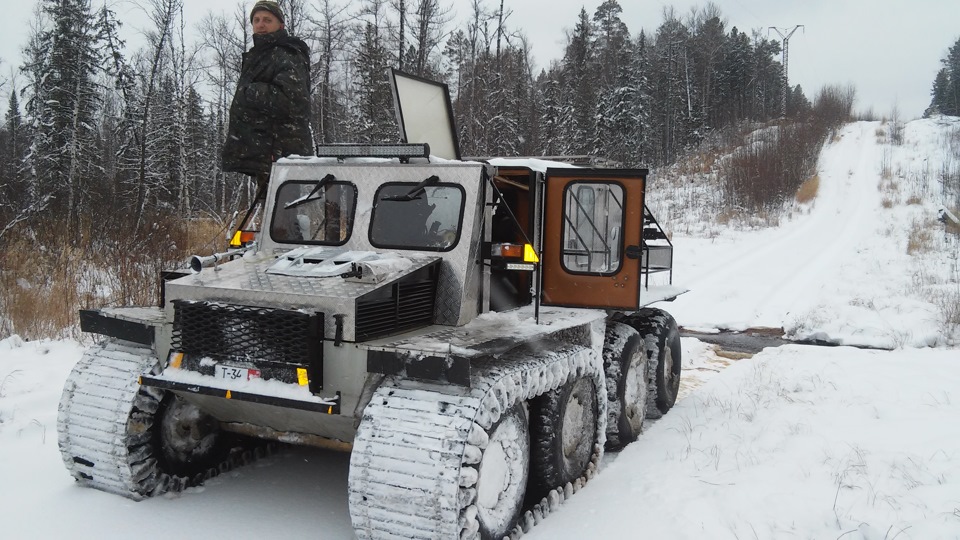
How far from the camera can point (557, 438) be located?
14.9 feet

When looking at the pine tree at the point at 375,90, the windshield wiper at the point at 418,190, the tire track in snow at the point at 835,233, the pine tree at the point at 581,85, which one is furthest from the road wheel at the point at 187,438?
the pine tree at the point at 581,85

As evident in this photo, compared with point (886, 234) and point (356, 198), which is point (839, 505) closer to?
point (356, 198)

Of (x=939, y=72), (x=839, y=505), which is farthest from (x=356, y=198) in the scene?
(x=939, y=72)

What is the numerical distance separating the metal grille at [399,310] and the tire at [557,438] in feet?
3.10

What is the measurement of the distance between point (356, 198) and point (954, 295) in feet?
34.6

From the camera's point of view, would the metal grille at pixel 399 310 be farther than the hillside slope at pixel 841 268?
No

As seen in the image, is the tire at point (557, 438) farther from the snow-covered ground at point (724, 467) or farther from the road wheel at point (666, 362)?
the road wheel at point (666, 362)

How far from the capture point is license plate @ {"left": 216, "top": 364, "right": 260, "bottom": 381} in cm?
383

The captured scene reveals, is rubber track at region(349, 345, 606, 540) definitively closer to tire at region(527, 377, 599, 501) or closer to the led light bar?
tire at region(527, 377, 599, 501)

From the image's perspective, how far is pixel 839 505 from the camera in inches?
160

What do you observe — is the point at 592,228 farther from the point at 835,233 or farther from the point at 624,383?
the point at 835,233

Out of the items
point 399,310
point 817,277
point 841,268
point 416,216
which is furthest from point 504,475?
point 841,268

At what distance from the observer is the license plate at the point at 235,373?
3831 millimetres

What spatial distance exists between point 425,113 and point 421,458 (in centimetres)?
363
